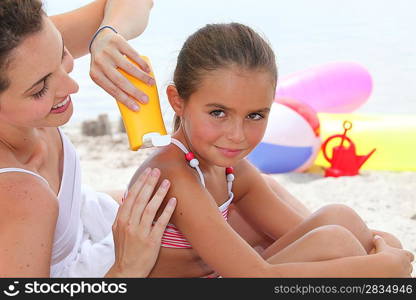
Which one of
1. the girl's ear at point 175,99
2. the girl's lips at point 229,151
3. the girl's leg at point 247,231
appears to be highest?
the girl's ear at point 175,99

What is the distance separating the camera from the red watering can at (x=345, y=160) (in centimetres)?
335

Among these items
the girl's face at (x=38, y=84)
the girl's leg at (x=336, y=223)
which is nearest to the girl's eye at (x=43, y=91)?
the girl's face at (x=38, y=84)

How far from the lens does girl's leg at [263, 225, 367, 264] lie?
1625 mm

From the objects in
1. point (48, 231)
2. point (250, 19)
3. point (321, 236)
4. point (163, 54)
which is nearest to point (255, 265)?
point (321, 236)

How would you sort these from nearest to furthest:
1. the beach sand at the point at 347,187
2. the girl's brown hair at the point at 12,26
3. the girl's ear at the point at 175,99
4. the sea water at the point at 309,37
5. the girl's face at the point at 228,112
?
→ the girl's brown hair at the point at 12,26
the girl's face at the point at 228,112
the girl's ear at the point at 175,99
the beach sand at the point at 347,187
the sea water at the point at 309,37

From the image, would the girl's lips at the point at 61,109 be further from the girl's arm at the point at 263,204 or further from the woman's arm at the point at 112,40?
the girl's arm at the point at 263,204

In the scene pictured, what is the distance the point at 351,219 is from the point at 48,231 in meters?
0.87

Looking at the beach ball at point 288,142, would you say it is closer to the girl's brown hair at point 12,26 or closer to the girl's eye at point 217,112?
the girl's eye at point 217,112

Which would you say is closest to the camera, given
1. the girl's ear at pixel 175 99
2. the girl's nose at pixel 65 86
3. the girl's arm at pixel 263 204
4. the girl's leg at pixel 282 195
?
the girl's nose at pixel 65 86

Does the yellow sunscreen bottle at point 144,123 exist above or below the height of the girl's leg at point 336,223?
above

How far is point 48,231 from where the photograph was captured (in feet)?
4.66

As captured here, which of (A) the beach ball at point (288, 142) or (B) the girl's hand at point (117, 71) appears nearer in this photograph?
(B) the girl's hand at point (117, 71)

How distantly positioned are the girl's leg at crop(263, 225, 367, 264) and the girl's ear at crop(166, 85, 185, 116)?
1.54 ft

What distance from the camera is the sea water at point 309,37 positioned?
5.20m
